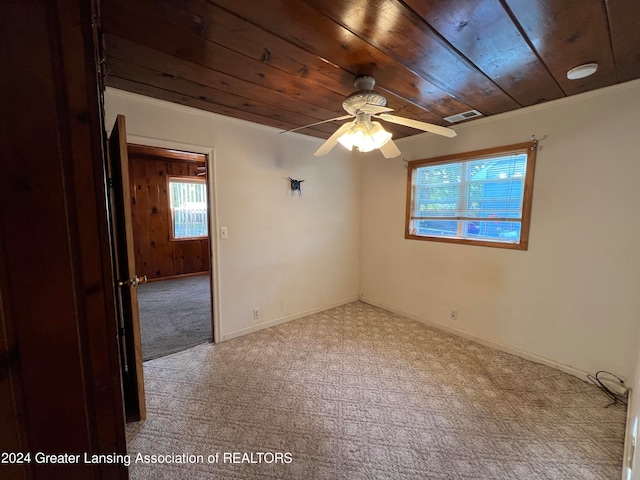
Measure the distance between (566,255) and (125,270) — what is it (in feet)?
11.3

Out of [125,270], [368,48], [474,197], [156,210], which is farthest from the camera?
[156,210]

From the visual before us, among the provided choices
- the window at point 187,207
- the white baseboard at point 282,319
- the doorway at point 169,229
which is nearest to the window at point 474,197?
the white baseboard at point 282,319

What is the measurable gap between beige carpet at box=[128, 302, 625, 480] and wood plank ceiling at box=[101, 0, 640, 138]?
233 centimetres

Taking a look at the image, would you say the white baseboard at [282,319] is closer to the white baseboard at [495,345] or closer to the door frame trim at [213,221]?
the door frame trim at [213,221]

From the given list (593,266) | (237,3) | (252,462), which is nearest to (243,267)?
(252,462)

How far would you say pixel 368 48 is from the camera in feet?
5.09

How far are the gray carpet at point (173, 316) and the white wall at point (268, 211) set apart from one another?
547 mm

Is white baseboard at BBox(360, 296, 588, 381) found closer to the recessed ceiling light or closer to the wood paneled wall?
the recessed ceiling light

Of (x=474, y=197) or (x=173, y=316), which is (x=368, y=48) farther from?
(x=173, y=316)

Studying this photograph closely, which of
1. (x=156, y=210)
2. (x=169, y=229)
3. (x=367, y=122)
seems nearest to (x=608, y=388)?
(x=367, y=122)

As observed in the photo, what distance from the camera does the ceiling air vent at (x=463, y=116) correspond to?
2594 millimetres

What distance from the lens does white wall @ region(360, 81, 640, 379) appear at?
2035 millimetres

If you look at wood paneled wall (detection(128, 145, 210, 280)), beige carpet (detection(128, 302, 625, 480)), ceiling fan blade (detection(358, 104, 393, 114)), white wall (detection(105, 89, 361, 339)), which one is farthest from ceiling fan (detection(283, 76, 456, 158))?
wood paneled wall (detection(128, 145, 210, 280))

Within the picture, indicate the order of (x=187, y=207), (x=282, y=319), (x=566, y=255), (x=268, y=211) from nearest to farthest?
(x=566, y=255) → (x=268, y=211) → (x=282, y=319) → (x=187, y=207)
